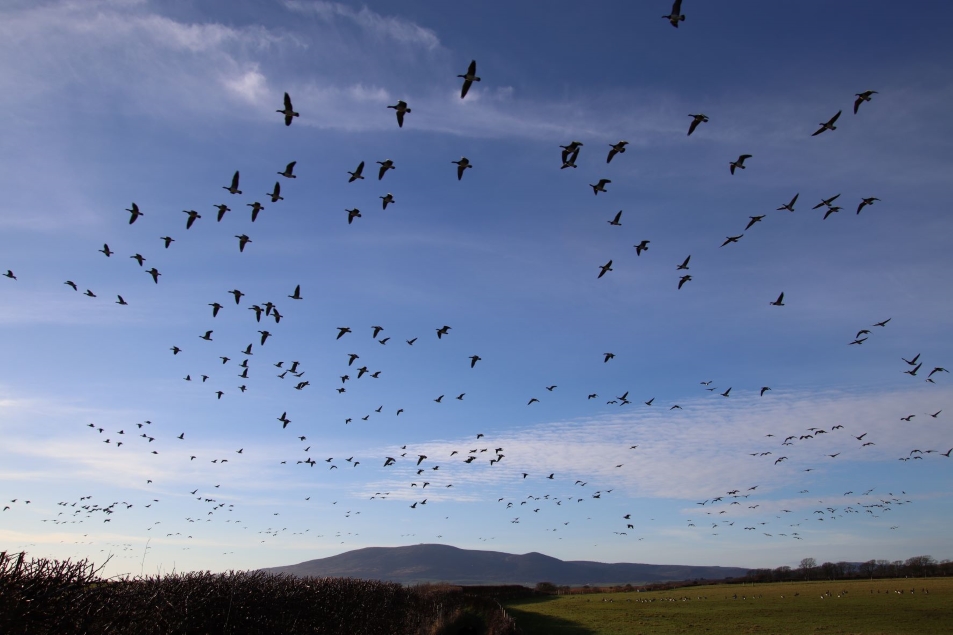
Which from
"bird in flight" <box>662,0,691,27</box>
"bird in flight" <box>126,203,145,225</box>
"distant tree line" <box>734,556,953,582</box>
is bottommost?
"distant tree line" <box>734,556,953,582</box>

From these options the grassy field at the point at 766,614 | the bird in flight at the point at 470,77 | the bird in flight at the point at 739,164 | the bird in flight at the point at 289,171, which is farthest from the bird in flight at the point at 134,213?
the grassy field at the point at 766,614

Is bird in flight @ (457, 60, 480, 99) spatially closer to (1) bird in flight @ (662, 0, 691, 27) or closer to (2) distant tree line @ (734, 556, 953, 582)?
(1) bird in flight @ (662, 0, 691, 27)

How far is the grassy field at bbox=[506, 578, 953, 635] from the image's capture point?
4438cm

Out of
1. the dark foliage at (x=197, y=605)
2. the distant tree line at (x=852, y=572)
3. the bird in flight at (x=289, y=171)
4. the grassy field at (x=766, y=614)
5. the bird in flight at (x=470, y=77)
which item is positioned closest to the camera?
the dark foliage at (x=197, y=605)

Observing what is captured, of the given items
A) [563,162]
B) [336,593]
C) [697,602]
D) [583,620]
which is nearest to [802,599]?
[697,602]

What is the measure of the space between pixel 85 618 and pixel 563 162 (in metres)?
22.3

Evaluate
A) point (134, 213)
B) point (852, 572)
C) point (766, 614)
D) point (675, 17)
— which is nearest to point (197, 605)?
point (134, 213)

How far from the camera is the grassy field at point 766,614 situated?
146ft

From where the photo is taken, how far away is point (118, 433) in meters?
44.6

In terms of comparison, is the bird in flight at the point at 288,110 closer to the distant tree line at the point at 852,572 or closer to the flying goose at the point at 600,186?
the flying goose at the point at 600,186

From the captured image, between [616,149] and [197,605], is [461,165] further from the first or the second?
[197,605]

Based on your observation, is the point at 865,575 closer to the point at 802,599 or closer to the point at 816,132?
the point at 802,599

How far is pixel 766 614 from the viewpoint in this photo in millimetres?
54062

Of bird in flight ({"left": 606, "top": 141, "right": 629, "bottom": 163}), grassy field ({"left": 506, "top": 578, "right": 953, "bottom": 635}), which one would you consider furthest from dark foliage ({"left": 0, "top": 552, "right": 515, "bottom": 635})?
bird in flight ({"left": 606, "top": 141, "right": 629, "bottom": 163})
